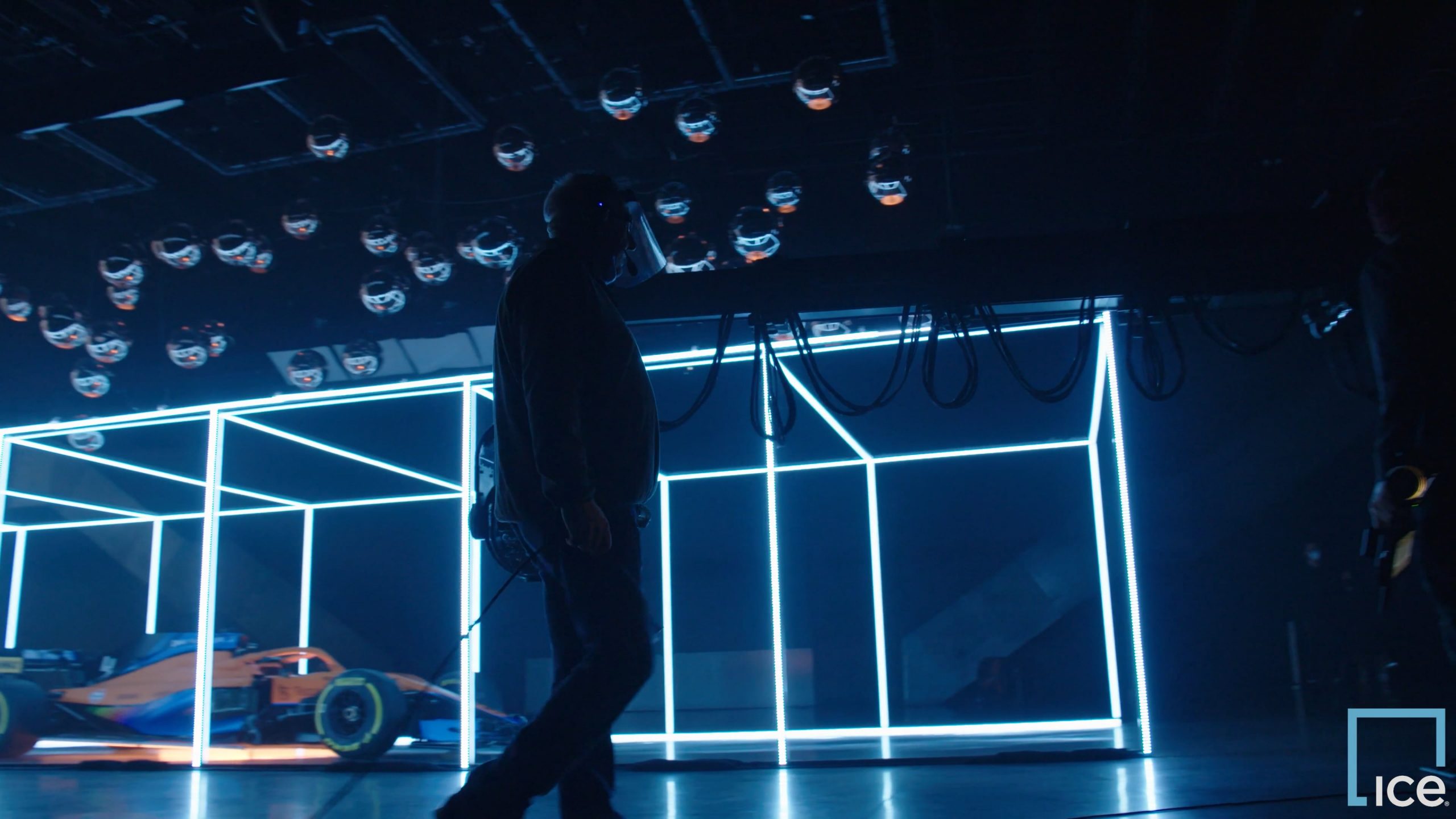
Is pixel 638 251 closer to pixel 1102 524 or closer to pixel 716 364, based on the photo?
pixel 716 364

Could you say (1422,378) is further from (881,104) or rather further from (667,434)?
(667,434)

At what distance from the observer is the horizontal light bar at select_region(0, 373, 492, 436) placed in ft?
15.1

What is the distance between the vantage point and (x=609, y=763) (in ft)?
6.84

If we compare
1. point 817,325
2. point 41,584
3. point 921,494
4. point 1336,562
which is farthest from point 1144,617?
point 41,584

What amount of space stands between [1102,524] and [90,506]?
26.2 ft

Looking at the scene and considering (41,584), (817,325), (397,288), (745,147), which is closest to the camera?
(817,325)

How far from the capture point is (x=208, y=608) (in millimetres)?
4879

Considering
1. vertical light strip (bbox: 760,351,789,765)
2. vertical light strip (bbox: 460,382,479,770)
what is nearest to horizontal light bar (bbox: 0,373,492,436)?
vertical light strip (bbox: 460,382,479,770)

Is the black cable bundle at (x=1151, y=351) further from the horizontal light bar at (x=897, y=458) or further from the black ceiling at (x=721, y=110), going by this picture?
the horizontal light bar at (x=897, y=458)

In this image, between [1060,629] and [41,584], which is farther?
[41,584]

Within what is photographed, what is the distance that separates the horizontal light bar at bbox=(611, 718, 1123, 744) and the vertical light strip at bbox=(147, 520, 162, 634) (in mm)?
4866

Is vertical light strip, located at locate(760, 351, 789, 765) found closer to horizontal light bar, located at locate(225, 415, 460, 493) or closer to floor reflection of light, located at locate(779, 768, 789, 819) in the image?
floor reflection of light, located at locate(779, 768, 789, 819)

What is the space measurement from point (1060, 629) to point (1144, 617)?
0.71 metres

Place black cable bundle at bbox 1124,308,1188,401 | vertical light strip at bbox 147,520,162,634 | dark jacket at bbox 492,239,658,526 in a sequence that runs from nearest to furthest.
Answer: dark jacket at bbox 492,239,658,526 < black cable bundle at bbox 1124,308,1188,401 < vertical light strip at bbox 147,520,162,634
